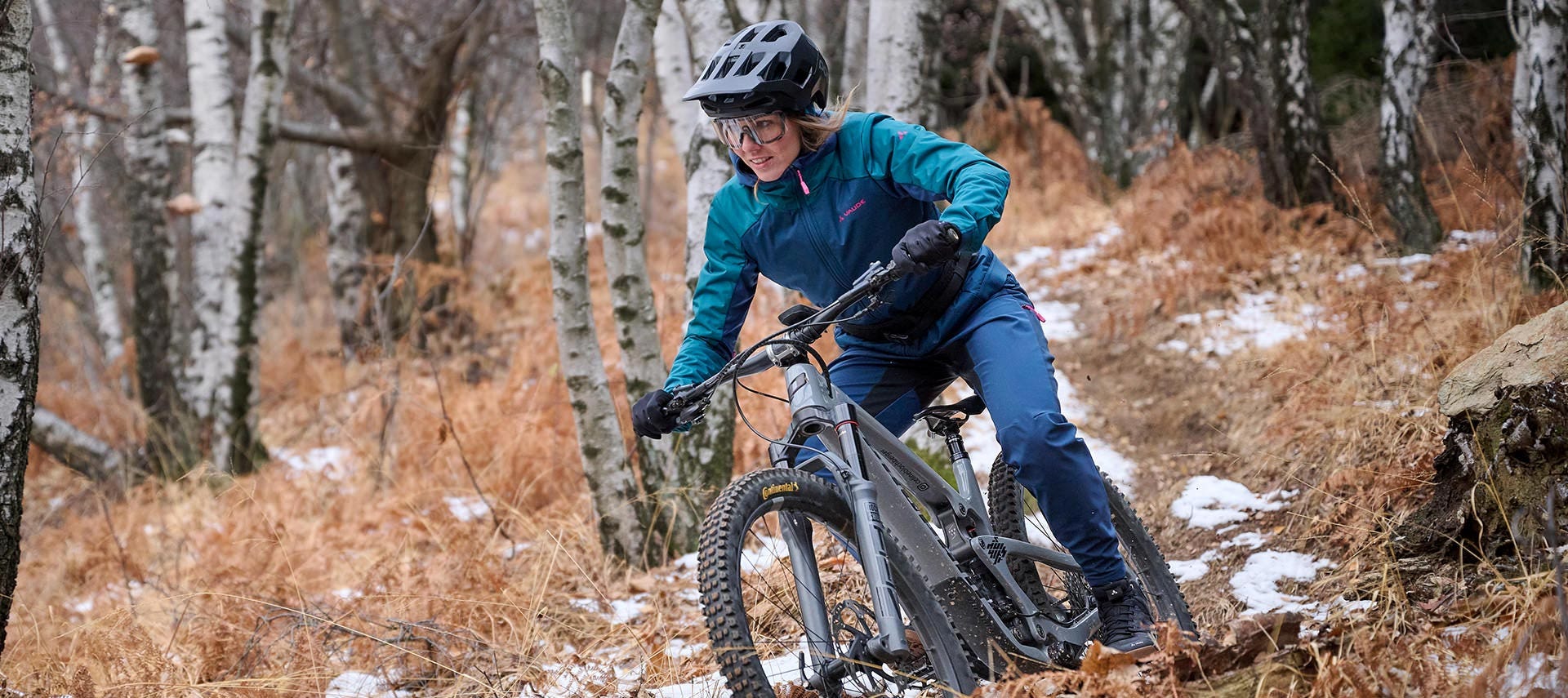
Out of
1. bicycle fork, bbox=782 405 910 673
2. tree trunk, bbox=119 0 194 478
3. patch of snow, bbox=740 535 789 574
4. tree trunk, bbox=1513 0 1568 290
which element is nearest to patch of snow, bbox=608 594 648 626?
patch of snow, bbox=740 535 789 574

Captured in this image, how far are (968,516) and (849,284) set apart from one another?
80 cm

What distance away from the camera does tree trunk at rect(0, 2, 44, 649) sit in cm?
365

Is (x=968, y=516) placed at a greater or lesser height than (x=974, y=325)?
lesser

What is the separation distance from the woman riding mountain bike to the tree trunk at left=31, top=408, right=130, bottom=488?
22.4 ft

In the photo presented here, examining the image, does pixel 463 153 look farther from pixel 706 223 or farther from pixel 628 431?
pixel 706 223

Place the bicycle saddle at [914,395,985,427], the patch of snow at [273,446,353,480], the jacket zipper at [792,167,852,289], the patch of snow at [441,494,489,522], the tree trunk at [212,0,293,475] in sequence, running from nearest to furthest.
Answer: the jacket zipper at [792,167,852,289]
the bicycle saddle at [914,395,985,427]
the patch of snow at [441,494,489,522]
the patch of snow at [273,446,353,480]
the tree trunk at [212,0,293,475]

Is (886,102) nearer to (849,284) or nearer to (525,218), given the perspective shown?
(849,284)

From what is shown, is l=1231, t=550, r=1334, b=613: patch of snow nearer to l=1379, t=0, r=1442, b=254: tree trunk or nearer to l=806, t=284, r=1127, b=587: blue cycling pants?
l=806, t=284, r=1127, b=587: blue cycling pants

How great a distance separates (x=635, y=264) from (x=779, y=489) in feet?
9.08

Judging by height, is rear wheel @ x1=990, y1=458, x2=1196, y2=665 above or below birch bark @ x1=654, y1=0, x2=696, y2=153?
below

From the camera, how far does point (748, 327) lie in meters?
7.52

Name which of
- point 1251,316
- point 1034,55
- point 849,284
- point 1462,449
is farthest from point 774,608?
point 1034,55

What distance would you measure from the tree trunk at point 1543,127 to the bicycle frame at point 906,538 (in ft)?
11.7

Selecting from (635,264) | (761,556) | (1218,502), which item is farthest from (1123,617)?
(635,264)
